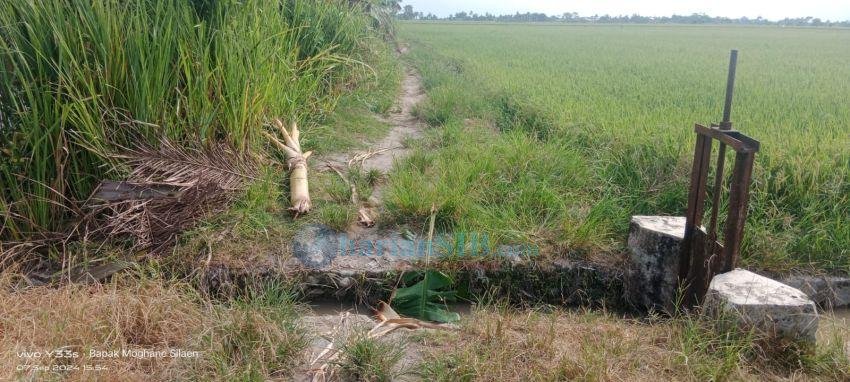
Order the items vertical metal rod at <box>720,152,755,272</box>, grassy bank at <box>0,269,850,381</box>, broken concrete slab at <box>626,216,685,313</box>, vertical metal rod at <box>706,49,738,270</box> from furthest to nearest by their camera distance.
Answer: broken concrete slab at <box>626,216,685,313</box> < vertical metal rod at <box>706,49,738,270</box> < vertical metal rod at <box>720,152,755,272</box> < grassy bank at <box>0,269,850,381</box>

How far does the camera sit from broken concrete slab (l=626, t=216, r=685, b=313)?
3172 mm

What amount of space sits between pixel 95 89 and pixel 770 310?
126 inches

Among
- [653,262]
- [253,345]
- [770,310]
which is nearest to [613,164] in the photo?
[653,262]

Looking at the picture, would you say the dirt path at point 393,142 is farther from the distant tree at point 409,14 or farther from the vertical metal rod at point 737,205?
the distant tree at point 409,14

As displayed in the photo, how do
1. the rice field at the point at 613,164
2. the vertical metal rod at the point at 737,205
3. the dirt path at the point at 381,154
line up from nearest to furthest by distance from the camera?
the vertical metal rod at the point at 737,205
the rice field at the point at 613,164
the dirt path at the point at 381,154

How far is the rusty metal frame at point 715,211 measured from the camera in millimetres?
2729

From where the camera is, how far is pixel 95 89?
3.21 metres

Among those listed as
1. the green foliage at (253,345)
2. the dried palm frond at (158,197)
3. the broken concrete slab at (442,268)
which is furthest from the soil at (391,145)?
the green foliage at (253,345)

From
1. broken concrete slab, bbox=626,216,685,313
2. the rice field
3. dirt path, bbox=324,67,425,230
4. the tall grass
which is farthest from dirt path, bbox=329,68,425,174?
broken concrete slab, bbox=626,216,685,313

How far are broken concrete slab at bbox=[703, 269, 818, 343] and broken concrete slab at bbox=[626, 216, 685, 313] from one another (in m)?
0.49

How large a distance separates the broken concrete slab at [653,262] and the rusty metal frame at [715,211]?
2.5 inches

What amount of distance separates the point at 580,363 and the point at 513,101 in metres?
4.53

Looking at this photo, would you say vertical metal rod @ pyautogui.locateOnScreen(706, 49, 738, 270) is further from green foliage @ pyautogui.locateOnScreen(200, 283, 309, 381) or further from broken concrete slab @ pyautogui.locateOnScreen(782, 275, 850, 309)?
green foliage @ pyautogui.locateOnScreen(200, 283, 309, 381)

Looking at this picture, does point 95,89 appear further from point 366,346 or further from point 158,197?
point 366,346
